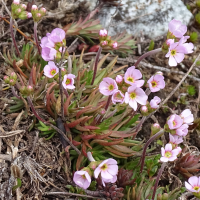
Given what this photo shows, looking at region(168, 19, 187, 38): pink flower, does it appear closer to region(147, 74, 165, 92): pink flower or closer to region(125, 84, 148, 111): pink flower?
region(147, 74, 165, 92): pink flower

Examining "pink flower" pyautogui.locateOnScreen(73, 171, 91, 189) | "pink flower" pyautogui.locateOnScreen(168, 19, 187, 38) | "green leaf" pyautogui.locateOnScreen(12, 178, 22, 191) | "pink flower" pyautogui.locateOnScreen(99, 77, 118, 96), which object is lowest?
"green leaf" pyautogui.locateOnScreen(12, 178, 22, 191)

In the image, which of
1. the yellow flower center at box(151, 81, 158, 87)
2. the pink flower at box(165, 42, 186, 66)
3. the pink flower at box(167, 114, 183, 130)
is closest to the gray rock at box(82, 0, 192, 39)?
the pink flower at box(165, 42, 186, 66)

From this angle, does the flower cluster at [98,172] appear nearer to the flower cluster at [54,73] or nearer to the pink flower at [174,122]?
the pink flower at [174,122]

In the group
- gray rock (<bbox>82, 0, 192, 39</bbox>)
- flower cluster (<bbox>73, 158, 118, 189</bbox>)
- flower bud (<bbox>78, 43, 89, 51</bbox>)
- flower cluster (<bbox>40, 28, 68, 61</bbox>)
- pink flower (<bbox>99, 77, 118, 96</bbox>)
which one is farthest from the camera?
gray rock (<bbox>82, 0, 192, 39</bbox>)

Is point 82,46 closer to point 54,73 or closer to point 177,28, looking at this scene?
point 54,73

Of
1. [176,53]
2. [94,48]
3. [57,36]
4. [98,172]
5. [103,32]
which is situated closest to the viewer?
[98,172]

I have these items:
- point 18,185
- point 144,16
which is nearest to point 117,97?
point 18,185

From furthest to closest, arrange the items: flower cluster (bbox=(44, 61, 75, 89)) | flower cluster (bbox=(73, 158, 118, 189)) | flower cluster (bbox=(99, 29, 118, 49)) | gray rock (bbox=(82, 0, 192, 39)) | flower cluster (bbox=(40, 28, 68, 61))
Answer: gray rock (bbox=(82, 0, 192, 39)) < flower cluster (bbox=(99, 29, 118, 49)) < flower cluster (bbox=(44, 61, 75, 89)) < flower cluster (bbox=(40, 28, 68, 61)) < flower cluster (bbox=(73, 158, 118, 189))
